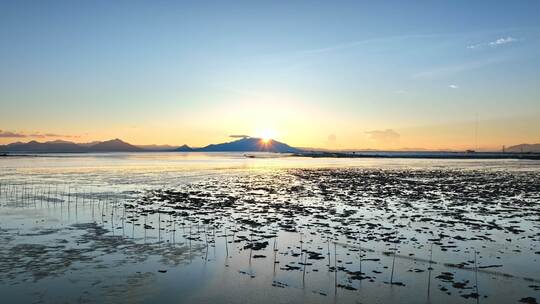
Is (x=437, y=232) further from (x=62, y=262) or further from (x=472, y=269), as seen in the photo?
(x=62, y=262)

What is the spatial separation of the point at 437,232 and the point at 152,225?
52.4 feet

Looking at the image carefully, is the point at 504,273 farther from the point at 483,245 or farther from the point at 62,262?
the point at 62,262

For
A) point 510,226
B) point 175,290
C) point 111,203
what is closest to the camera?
point 175,290

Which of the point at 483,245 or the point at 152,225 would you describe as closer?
the point at 483,245

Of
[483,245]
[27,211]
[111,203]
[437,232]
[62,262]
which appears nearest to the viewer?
[62,262]

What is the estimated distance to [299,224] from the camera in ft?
78.5

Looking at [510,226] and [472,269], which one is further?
[510,226]

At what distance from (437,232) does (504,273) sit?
6864mm

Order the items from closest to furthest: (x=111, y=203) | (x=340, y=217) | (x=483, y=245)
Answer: (x=483, y=245) < (x=340, y=217) < (x=111, y=203)

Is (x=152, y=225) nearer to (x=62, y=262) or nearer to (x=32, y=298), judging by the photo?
(x=62, y=262)

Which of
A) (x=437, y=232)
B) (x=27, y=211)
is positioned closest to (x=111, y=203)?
(x=27, y=211)

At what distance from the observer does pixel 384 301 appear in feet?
40.1

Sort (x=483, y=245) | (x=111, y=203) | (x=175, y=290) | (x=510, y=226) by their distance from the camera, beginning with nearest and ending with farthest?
(x=175, y=290)
(x=483, y=245)
(x=510, y=226)
(x=111, y=203)

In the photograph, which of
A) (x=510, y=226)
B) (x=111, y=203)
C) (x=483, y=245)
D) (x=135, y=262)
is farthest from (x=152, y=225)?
(x=510, y=226)
